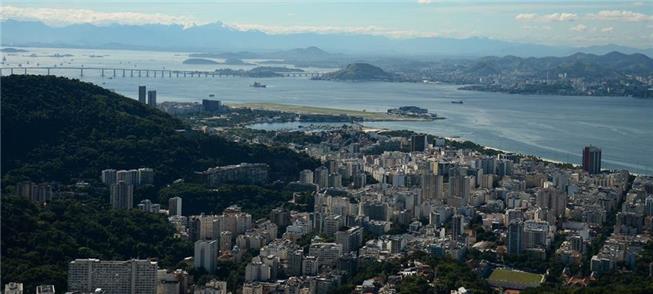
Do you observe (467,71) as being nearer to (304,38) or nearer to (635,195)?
(635,195)

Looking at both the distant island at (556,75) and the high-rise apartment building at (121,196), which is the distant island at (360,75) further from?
the high-rise apartment building at (121,196)

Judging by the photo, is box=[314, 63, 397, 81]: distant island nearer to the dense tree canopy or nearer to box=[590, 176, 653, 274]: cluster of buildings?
box=[590, 176, 653, 274]: cluster of buildings

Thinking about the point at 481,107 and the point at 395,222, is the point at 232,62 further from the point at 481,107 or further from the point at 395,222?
→ the point at 395,222

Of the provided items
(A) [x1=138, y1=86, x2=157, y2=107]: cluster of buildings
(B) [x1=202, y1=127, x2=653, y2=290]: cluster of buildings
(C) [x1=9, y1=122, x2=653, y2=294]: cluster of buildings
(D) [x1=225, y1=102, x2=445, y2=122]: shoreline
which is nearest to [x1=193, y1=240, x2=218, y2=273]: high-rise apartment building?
(C) [x1=9, y1=122, x2=653, y2=294]: cluster of buildings

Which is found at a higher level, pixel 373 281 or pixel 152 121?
pixel 152 121

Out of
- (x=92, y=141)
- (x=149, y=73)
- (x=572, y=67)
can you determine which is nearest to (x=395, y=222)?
(x=92, y=141)

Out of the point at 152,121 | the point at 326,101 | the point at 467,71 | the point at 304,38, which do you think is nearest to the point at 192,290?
the point at 152,121
